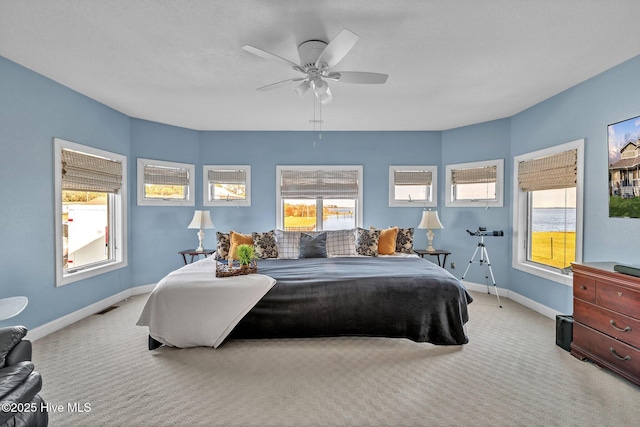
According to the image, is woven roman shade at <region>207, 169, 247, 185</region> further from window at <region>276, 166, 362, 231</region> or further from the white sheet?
the white sheet

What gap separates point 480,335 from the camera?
3.12 meters

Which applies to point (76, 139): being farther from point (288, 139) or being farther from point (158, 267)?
point (288, 139)

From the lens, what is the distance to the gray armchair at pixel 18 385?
1.39 metres

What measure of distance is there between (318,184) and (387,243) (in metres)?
1.70

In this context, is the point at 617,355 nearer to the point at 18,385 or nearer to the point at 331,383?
the point at 331,383

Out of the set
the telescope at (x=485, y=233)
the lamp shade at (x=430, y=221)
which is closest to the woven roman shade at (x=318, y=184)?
the lamp shade at (x=430, y=221)

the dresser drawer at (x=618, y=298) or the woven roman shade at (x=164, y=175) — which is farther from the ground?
Result: the woven roman shade at (x=164, y=175)

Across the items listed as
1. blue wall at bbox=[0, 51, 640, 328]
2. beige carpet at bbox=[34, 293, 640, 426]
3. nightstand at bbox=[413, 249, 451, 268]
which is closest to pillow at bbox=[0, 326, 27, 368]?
beige carpet at bbox=[34, 293, 640, 426]

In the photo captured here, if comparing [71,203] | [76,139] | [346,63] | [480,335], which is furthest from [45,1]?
[480,335]

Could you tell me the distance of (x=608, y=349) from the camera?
2369 mm

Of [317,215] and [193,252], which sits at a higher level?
[317,215]

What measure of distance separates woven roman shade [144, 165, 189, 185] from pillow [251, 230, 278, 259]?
1.88m

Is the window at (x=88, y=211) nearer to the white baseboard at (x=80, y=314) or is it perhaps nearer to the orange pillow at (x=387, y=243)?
the white baseboard at (x=80, y=314)

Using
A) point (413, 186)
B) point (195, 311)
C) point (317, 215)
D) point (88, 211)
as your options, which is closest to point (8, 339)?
point (195, 311)
